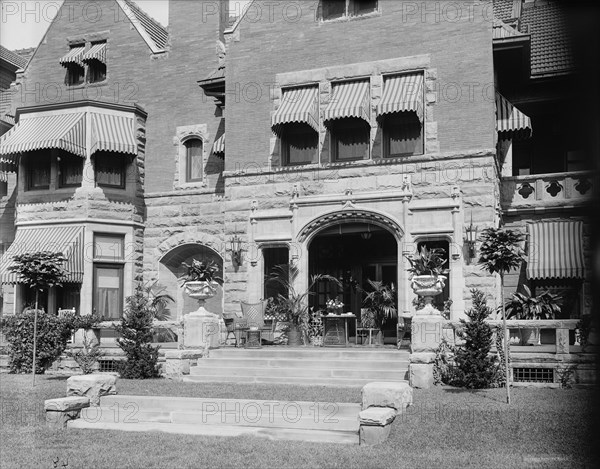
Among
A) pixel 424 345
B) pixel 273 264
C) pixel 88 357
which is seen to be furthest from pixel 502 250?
pixel 273 264

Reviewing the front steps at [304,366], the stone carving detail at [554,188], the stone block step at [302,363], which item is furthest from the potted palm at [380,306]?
the stone carving detail at [554,188]

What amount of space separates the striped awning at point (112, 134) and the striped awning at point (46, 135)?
1.42 feet

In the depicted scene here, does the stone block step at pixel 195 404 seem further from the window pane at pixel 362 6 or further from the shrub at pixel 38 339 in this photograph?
the window pane at pixel 362 6

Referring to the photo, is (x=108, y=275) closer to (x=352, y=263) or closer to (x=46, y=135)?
(x=46, y=135)

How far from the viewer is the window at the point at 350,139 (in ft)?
74.8

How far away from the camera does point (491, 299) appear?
20438mm

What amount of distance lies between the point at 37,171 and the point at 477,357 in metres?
18.8

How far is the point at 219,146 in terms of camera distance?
25.5 meters

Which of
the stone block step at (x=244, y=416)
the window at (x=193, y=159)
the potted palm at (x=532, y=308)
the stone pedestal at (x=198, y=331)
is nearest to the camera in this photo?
the stone block step at (x=244, y=416)

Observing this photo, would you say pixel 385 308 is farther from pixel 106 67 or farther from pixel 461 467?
pixel 106 67

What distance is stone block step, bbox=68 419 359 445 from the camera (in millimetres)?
11164

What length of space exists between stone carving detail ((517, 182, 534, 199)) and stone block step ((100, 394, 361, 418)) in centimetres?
1382

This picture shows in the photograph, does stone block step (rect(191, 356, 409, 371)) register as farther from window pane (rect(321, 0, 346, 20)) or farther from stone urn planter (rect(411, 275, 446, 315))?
window pane (rect(321, 0, 346, 20))

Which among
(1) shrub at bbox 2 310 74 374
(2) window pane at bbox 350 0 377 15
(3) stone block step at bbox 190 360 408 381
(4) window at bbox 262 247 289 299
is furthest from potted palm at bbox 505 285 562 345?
(1) shrub at bbox 2 310 74 374
